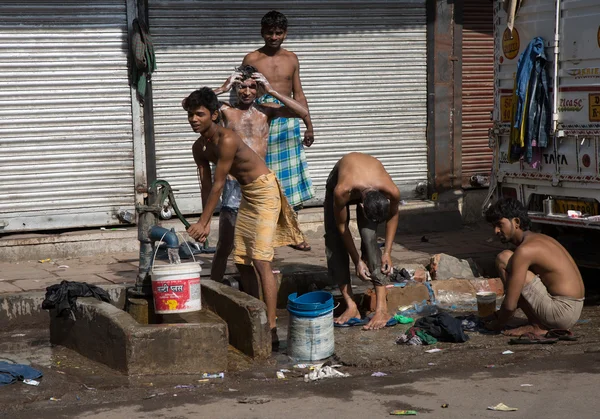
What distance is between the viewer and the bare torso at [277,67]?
31.1 feet

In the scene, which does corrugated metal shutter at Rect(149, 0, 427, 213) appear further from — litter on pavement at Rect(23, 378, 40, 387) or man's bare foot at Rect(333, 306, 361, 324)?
litter on pavement at Rect(23, 378, 40, 387)

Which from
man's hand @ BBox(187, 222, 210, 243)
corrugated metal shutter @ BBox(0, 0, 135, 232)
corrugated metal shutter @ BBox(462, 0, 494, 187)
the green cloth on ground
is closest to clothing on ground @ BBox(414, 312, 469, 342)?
the green cloth on ground

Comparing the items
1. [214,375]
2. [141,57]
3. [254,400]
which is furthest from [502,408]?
[141,57]

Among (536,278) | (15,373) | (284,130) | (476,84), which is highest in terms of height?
(476,84)

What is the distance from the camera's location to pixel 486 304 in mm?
7945

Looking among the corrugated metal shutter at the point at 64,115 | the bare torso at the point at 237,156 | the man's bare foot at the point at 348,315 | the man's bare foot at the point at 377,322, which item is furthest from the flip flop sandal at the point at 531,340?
the corrugated metal shutter at the point at 64,115

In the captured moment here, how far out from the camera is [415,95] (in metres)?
12.4

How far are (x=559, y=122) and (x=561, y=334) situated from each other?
8.18 ft

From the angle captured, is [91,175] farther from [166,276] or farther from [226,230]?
[166,276]

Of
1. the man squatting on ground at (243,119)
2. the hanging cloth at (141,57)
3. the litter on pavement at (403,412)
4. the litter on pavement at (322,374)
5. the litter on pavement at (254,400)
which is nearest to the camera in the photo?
the litter on pavement at (403,412)

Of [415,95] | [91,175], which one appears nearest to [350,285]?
[91,175]

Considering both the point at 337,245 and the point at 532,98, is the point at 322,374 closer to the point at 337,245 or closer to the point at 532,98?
the point at 337,245

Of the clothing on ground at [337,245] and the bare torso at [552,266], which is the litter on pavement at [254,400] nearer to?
the clothing on ground at [337,245]

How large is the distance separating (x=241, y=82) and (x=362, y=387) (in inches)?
130
